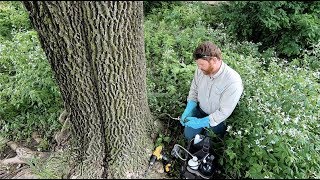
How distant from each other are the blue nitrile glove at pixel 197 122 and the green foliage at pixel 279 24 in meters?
3.00

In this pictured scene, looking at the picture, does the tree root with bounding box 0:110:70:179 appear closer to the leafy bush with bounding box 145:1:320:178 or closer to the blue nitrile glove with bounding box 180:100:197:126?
the leafy bush with bounding box 145:1:320:178

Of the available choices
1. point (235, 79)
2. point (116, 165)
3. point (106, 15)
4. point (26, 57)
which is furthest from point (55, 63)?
point (26, 57)

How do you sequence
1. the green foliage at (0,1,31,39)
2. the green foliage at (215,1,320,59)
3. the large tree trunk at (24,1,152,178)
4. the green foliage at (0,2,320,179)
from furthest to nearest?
the green foliage at (0,1,31,39), the green foliage at (215,1,320,59), the green foliage at (0,2,320,179), the large tree trunk at (24,1,152,178)

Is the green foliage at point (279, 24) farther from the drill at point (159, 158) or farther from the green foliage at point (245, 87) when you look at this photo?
the drill at point (159, 158)

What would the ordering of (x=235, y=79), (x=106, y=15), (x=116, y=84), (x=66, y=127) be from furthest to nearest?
(x=66, y=127)
(x=235, y=79)
(x=116, y=84)
(x=106, y=15)

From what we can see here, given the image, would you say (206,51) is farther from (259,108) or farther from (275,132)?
(275,132)

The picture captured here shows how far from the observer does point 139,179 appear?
3746 millimetres

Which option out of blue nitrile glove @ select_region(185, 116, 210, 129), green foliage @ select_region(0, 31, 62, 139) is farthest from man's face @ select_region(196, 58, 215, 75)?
green foliage @ select_region(0, 31, 62, 139)

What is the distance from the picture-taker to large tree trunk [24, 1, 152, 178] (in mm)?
2777

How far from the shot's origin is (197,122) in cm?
395

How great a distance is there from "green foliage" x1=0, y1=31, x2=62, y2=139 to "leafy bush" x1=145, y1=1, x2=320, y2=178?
1518 mm

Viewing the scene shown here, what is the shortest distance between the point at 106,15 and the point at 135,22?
0.36m

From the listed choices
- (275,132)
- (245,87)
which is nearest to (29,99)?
(245,87)

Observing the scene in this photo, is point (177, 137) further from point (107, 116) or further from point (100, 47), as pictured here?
point (100, 47)
